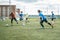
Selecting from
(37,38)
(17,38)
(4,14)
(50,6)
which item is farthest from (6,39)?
(4,14)

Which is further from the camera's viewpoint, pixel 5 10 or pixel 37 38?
pixel 5 10

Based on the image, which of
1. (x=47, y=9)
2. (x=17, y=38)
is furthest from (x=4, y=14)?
(x=17, y=38)

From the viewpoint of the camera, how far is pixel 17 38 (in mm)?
14875

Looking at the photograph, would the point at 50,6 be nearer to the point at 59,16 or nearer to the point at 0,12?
the point at 59,16

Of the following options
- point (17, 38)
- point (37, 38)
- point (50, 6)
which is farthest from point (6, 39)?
point (50, 6)

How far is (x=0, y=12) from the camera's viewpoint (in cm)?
4838

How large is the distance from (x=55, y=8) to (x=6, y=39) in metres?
30.0

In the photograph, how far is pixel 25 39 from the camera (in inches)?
568

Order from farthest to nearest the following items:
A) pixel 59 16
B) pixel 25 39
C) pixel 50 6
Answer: pixel 59 16 < pixel 50 6 < pixel 25 39

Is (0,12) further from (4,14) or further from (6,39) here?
(6,39)

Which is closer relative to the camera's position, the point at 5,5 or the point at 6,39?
the point at 6,39

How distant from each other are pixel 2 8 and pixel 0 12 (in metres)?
1.48

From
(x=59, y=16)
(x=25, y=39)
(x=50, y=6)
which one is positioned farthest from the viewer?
(x=59, y=16)

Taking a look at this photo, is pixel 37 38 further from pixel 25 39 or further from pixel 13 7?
pixel 13 7
